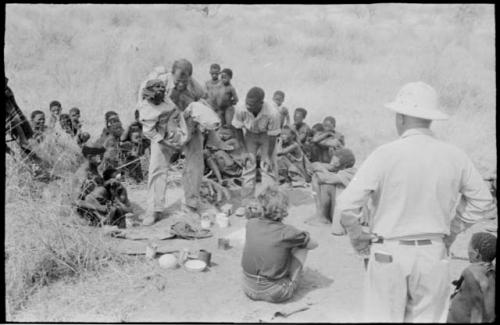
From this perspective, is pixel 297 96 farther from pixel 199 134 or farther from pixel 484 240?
pixel 484 240

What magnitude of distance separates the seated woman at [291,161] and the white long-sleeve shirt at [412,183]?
4820mm

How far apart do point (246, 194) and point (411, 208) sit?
427cm

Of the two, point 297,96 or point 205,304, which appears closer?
point 205,304

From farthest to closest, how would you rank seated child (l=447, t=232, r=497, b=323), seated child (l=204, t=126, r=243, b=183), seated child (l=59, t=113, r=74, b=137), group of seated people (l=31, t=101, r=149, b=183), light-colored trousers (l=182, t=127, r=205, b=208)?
seated child (l=59, t=113, r=74, b=137) → seated child (l=204, t=126, r=243, b=183) → group of seated people (l=31, t=101, r=149, b=183) → light-colored trousers (l=182, t=127, r=205, b=208) → seated child (l=447, t=232, r=497, b=323)

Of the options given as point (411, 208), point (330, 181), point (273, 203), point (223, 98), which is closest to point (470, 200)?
point (411, 208)

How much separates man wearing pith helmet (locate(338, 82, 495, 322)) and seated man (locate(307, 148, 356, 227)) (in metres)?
2.97

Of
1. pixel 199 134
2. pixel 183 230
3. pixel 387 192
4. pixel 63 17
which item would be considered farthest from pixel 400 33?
pixel 387 192

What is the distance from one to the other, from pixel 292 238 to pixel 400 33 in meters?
12.4

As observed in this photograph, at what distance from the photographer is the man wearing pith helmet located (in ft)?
9.70

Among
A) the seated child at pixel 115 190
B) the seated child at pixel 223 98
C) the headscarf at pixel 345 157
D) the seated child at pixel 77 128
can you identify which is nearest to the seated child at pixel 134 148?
the seated child at pixel 77 128

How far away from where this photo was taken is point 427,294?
300 cm

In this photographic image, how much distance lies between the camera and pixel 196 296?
458 cm

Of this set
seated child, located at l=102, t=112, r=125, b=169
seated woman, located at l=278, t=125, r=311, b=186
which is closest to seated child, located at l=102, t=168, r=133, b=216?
seated child, located at l=102, t=112, r=125, b=169

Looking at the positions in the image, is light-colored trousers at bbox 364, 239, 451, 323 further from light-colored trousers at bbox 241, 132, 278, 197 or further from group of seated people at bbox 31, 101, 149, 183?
group of seated people at bbox 31, 101, 149, 183
